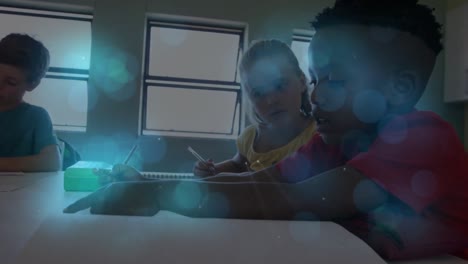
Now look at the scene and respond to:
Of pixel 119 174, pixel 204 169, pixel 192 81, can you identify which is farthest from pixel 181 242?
pixel 192 81

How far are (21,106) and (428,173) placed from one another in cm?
115

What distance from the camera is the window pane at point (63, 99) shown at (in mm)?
2646

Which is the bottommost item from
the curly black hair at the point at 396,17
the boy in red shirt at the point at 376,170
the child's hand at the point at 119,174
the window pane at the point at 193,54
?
the child's hand at the point at 119,174

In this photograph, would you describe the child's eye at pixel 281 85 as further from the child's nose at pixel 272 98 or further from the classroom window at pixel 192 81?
the classroom window at pixel 192 81

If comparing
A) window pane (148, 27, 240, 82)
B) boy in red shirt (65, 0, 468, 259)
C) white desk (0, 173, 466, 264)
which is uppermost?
window pane (148, 27, 240, 82)

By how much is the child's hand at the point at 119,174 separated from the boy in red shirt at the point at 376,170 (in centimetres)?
25

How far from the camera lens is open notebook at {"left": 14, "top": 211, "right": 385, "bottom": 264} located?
237mm

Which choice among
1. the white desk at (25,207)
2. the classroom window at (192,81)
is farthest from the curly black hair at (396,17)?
the classroom window at (192,81)

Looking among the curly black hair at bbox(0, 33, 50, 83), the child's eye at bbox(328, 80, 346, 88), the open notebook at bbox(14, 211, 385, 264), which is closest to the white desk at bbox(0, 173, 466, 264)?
the open notebook at bbox(14, 211, 385, 264)

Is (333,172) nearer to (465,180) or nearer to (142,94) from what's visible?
(465,180)

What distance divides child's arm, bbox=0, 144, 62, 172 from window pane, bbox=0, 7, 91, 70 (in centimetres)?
169

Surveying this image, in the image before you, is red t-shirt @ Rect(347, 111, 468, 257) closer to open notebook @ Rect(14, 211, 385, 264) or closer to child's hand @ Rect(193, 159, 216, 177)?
open notebook @ Rect(14, 211, 385, 264)

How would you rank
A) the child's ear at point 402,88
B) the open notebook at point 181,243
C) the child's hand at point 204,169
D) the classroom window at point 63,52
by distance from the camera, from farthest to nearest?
the classroom window at point 63,52
the child's hand at point 204,169
the child's ear at point 402,88
the open notebook at point 181,243

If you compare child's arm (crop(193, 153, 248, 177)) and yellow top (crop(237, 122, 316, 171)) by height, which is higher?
yellow top (crop(237, 122, 316, 171))
